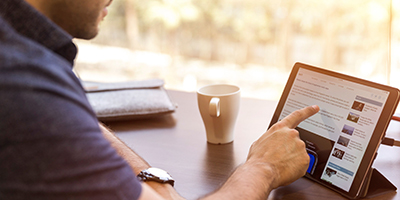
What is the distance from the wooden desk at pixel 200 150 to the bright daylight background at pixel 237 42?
2.51 metres

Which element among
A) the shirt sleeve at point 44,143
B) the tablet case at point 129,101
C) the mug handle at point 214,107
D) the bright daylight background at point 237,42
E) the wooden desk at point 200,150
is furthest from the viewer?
the bright daylight background at point 237,42

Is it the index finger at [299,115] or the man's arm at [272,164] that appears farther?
the index finger at [299,115]

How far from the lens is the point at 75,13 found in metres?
0.63

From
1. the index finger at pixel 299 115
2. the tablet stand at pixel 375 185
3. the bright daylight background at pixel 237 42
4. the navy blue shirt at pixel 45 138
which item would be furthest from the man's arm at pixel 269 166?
the bright daylight background at pixel 237 42

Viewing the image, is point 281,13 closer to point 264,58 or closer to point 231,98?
point 264,58

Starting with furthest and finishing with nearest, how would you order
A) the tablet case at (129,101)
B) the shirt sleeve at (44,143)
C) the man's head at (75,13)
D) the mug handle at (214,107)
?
1. the tablet case at (129,101)
2. the mug handle at (214,107)
3. the man's head at (75,13)
4. the shirt sleeve at (44,143)

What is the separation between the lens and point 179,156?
86 cm

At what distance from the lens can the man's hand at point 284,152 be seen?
2.21 ft

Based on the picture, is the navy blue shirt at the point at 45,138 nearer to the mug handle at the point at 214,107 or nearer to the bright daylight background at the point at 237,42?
the mug handle at the point at 214,107

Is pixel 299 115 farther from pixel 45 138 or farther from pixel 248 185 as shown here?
pixel 45 138

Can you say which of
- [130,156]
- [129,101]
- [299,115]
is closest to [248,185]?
[299,115]

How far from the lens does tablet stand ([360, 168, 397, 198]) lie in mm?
662

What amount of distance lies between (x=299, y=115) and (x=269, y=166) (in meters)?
0.14

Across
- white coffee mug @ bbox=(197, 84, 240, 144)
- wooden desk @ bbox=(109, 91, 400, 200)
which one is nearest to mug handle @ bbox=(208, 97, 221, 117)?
white coffee mug @ bbox=(197, 84, 240, 144)
